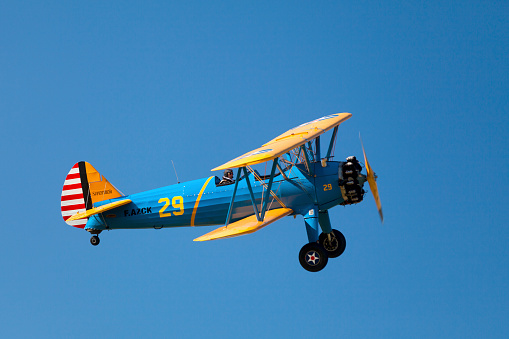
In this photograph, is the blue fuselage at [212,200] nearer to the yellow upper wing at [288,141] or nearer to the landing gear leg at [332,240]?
the yellow upper wing at [288,141]

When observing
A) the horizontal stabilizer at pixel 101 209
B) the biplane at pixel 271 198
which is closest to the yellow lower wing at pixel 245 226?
the biplane at pixel 271 198

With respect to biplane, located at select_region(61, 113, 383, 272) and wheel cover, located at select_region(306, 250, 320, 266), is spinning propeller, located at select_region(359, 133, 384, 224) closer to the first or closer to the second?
biplane, located at select_region(61, 113, 383, 272)

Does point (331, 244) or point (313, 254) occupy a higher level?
point (331, 244)

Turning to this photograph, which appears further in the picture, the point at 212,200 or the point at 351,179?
the point at 212,200

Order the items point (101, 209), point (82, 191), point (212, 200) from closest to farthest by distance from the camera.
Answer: point (212, 200) < point (101, 209) < point (82, 191)

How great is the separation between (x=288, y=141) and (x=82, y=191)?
6830mm

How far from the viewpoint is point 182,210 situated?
20.2 meters

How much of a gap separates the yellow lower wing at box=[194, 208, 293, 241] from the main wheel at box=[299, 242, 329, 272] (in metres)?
0.95

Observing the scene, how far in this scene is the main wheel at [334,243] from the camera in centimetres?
1944

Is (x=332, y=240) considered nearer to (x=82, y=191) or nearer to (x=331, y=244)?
(x=331, y=244)

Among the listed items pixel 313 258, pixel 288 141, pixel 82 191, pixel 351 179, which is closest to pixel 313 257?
pixel 313 258

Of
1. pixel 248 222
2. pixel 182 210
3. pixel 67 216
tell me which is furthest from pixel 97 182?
pixel 248 222

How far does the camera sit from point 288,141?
17750 mm

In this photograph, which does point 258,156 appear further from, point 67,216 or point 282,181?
point 67,216
